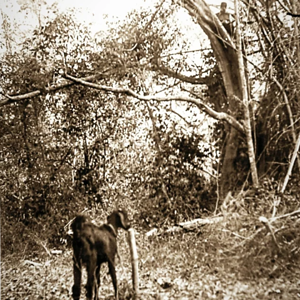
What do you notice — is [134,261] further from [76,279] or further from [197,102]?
[197,102]

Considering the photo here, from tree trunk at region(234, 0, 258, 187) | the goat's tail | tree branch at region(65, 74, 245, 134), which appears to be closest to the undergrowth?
the goat's tail

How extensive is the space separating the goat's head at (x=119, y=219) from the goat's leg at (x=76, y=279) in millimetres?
377

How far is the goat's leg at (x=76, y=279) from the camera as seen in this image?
2.66 metres

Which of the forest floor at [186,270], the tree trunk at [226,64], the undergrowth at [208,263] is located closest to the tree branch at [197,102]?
the tree trunk at [226,64]

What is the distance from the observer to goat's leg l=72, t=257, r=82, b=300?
8.73ft

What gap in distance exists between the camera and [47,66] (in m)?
3.29

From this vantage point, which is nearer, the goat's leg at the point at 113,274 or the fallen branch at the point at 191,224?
the goat's leg at the point at 113,274

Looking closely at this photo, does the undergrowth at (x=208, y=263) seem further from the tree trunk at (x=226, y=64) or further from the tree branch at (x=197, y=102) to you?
the tree branch at (x=197, y=102)

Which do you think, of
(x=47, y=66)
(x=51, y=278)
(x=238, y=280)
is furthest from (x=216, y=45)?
(x=51, y=278)

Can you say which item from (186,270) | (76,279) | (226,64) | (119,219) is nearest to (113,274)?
(76,279)

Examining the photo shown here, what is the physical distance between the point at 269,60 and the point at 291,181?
1.29m

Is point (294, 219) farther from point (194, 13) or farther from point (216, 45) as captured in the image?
→ point (194, 13)

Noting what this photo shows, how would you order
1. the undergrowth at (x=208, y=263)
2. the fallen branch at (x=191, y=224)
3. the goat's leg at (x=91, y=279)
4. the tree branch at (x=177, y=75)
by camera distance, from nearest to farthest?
the goat's leg at (x=91, y=279)
the undergrowth at (x=208, y=263)
the fallen branch at (x=191, y=224)
the tree branch at (x=177, y=75)

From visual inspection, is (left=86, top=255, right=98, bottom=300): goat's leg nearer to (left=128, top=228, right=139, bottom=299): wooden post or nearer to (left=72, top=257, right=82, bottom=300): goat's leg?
(left=72, top=257, right=82, bottom=300): goat's leg
